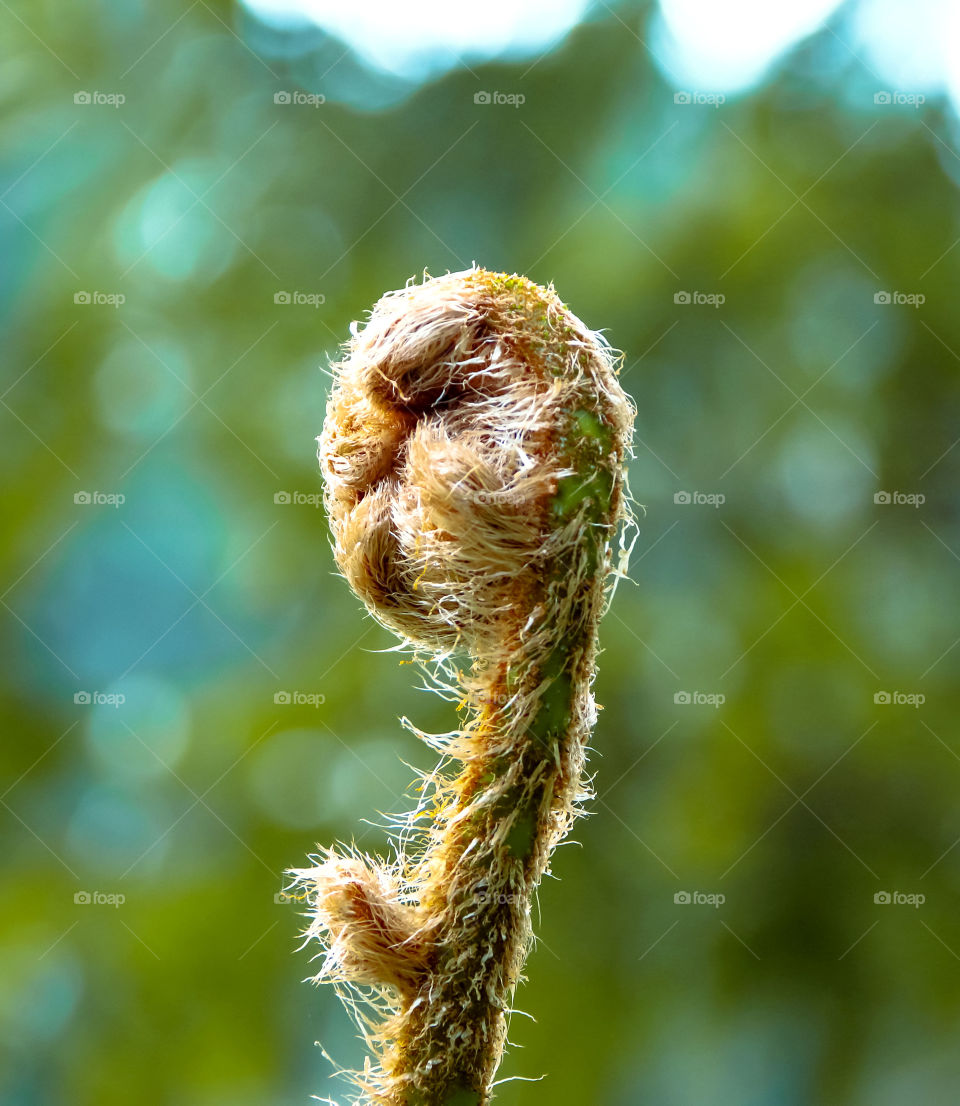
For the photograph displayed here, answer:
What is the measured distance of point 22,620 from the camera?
2.34 meters

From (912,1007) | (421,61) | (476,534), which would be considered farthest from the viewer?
(421,61)

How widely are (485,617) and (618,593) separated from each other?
66.7 inches

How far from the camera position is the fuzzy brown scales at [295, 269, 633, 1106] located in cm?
62

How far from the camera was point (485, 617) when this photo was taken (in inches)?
25.8

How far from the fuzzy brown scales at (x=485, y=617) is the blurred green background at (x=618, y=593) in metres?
1.61

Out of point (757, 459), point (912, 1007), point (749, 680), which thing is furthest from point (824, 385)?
point (912, 1007)

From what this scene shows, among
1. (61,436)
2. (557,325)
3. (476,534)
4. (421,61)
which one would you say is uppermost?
(421,61)

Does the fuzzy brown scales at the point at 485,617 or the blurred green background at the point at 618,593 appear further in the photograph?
the blurred green background at the point at 618,593

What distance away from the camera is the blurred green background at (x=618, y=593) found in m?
2.25

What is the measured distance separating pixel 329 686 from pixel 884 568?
131 cm

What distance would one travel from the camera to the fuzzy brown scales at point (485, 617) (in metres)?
0.62

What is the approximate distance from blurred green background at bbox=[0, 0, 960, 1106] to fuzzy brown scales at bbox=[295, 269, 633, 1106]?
1.61 meters

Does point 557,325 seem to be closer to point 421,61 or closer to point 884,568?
point 884,568

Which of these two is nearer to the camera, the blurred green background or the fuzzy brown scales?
the fuzzy brown scales
